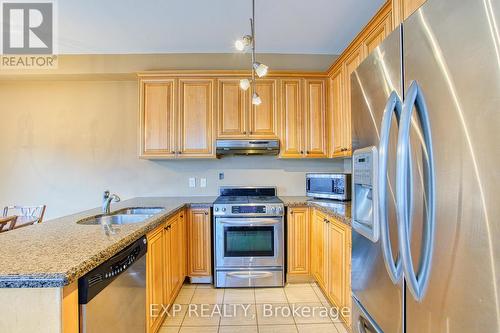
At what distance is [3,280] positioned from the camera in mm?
913

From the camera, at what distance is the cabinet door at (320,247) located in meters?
2.49

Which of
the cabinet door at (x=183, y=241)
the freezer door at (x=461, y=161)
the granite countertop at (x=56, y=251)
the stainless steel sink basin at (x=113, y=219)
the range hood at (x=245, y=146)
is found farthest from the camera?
the range hood at (x=245, y=146)

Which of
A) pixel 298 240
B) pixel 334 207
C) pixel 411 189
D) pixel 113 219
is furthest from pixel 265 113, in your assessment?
pixel 411 189

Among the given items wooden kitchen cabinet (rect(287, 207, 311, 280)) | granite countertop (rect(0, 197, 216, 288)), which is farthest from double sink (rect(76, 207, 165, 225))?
wooden kitchen cabinet (rect(287, 207, 311, 280))

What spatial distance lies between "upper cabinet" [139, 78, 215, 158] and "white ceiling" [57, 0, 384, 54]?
45 cm

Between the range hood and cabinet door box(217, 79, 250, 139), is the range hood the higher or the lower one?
the lower one

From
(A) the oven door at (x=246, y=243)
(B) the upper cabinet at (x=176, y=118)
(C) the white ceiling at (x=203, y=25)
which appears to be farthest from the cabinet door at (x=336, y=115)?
(B) the upper cabinet at (x=176, y=118)

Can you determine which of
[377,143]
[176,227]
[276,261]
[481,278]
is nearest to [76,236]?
[176,227]

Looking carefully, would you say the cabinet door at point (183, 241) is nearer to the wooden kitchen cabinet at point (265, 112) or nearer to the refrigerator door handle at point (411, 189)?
the wooden kitchen cabinet at point (265, 112)

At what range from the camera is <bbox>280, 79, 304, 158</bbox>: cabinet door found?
10.3 ft

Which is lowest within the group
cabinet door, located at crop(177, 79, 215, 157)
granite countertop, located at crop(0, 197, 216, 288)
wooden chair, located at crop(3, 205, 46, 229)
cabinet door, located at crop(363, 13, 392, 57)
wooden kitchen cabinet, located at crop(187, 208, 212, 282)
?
wooden kitchen cabinet, located at crop(187, 208, 212, 282)

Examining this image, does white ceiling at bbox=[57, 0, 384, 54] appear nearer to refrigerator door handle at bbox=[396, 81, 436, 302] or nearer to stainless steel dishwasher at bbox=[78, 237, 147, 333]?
refrigerator door handle at bbox=[396, 81, 436, 302]

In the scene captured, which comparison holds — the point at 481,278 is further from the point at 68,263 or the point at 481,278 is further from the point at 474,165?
the point at 68,263

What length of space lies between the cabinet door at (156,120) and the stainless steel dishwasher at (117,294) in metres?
1.64
